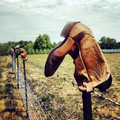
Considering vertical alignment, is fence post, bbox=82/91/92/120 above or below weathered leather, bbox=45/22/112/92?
below

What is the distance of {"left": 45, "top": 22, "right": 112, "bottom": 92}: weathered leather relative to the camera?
68 centimetres

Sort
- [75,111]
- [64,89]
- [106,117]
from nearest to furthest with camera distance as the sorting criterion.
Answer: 1. [106,117]
2. [75,111]
3. [64,89]

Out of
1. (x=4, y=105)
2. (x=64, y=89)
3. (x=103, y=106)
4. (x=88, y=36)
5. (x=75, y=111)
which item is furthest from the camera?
(x=64, y=89)

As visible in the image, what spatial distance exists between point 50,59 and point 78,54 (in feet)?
0.62

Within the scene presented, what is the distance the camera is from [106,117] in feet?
9.46

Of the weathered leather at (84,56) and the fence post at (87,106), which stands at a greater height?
the weathered leather at (84,56)

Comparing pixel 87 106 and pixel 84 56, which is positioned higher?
pixel 84 56

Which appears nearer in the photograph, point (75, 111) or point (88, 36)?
point (88, 36)

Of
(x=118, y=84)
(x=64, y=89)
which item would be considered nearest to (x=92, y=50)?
(x=64, y=89)

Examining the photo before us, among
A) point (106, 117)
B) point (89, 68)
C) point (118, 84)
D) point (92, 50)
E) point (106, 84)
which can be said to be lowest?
point (106, 117)

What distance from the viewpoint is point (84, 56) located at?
2.29 feet

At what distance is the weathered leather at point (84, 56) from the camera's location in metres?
0.68

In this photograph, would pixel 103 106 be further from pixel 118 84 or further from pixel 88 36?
pixel 88 36

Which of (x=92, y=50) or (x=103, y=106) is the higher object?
(x=92, y=50)
